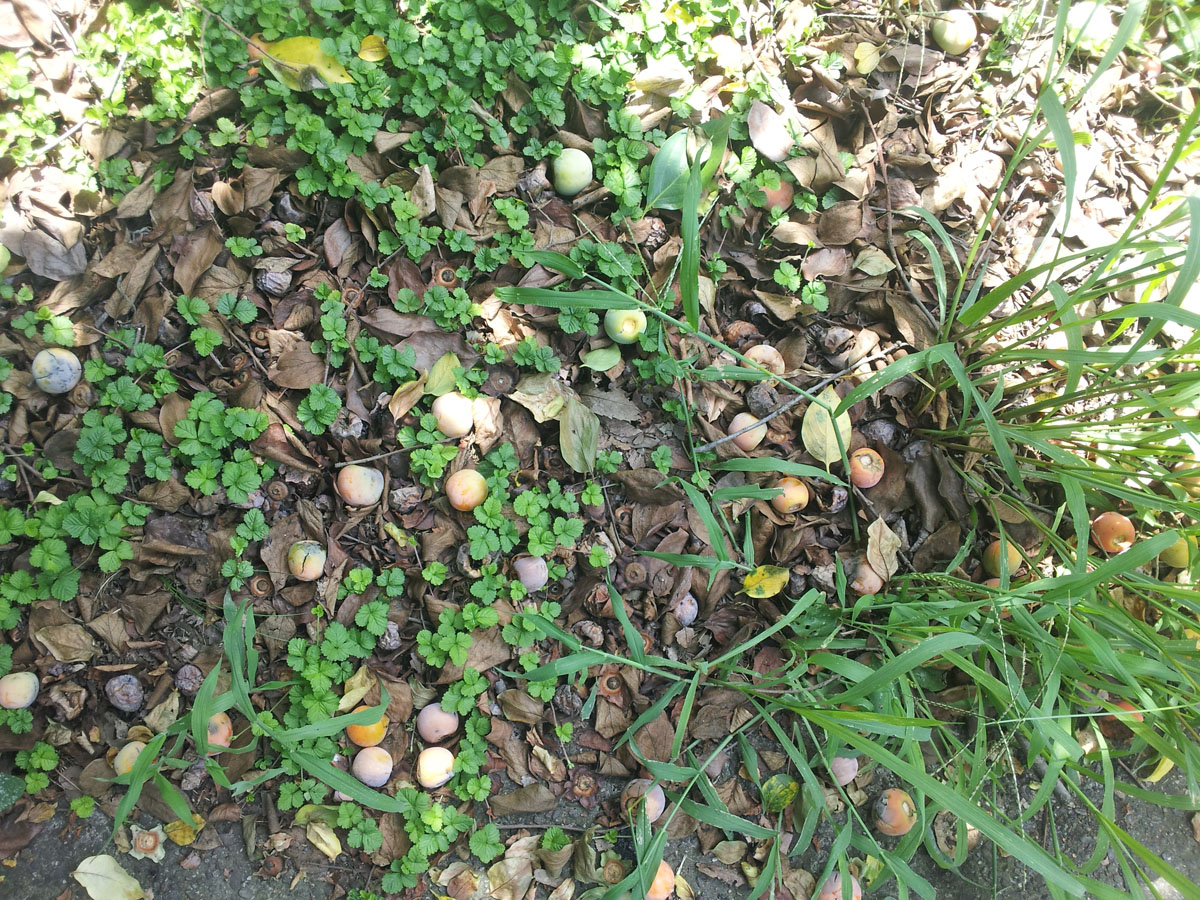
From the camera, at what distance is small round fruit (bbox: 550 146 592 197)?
6.93ft

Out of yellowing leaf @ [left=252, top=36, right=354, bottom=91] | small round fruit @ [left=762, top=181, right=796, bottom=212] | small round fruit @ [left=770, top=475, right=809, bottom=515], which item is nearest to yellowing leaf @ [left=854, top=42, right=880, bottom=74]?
small round fruit @ [left=762, top=181, right=796, bottom=212]

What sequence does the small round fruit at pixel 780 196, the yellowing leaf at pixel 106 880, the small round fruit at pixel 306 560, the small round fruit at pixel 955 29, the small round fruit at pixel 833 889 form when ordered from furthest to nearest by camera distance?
1. the small round fruit at pixel 955 29
2. the small round fruit at pixel 780 196
3. the small round fruit at pixel 833 889
4. the small round fruit at pixel 306 560
5. the yellowing leaf at pixel 106 880

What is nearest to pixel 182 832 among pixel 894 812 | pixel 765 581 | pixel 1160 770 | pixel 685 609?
pixel 685 609

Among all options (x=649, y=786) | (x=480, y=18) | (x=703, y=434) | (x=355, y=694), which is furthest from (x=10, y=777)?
(x=480, y=18)

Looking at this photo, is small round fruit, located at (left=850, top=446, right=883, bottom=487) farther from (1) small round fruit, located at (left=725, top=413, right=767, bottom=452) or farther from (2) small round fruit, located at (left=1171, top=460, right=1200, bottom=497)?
(2) small round fruit, located at (left=1171, top=460, right=1200, bottom=497)

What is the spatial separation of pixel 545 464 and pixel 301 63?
126 centimetres

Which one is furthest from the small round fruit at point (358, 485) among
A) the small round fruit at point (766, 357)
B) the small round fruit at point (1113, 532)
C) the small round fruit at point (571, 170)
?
the small round fruit at point (1113, 532)

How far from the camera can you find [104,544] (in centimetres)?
184

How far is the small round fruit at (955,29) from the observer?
2.37m

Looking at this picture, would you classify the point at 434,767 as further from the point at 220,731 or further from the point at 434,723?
the point at 220,731

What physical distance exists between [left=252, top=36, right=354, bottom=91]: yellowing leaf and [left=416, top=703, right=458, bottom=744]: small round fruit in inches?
65.2

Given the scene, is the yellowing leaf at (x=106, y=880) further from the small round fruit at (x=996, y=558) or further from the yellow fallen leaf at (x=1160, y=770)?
the yellow fallen leaf at (x=1160, y=770)

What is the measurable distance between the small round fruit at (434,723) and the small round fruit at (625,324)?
1.08 m

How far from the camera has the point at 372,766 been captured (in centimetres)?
185
